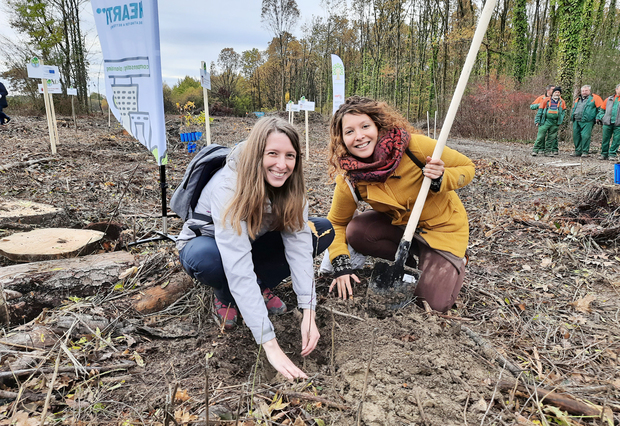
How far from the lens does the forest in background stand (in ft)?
47.6

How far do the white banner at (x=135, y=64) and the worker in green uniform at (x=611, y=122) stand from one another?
10.2 metres

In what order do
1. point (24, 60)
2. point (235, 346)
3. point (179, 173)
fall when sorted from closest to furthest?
point (235, 346), point (179, 173), point (24, 60)

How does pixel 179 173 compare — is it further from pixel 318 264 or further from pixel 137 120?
pixel 318 264

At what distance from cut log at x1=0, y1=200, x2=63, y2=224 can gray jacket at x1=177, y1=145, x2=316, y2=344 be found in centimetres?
213

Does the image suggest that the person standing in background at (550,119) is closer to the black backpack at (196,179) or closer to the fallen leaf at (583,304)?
the fallen leaf at (583,304)

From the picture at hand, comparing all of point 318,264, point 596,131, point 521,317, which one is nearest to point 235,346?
point 318,264

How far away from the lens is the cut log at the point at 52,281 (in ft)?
6.66

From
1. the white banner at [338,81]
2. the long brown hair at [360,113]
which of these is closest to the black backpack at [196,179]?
the long brown hair at [360,113]

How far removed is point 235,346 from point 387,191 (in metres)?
1.34

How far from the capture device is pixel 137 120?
2.82 meters

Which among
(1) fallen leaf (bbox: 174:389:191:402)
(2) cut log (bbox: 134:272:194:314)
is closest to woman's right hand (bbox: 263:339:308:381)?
(1) fallen leaf (bbox: 174:389:191:402)

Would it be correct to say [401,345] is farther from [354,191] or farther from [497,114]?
[497,114]

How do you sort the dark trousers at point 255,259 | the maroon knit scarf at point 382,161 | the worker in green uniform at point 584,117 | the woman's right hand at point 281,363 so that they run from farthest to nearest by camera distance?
the worker in green uniform at point 584,117, the maroon knit scarf at point 382,161, the dark trousers at point 255,259, the woman's right hand at point 281,363

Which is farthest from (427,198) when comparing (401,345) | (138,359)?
(138,359)
